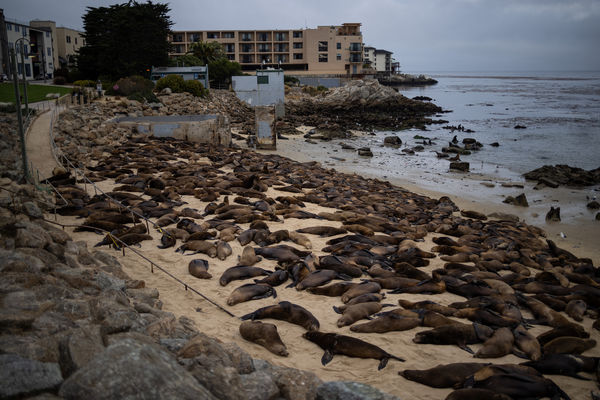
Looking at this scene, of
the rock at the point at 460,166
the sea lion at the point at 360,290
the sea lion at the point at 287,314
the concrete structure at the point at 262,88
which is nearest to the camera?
the sea lion at the point at 287,314

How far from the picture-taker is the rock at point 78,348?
11.0 ft

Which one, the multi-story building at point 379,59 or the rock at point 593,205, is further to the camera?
the multi-story building at point 379,59

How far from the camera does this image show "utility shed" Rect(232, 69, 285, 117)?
145ft

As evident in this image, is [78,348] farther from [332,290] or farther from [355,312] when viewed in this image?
[332,290]

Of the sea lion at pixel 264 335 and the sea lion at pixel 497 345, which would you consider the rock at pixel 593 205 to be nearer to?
the sea lion at pixel 497 345

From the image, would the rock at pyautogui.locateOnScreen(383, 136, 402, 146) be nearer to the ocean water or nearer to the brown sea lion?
the ocean water

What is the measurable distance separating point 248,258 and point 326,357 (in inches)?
127

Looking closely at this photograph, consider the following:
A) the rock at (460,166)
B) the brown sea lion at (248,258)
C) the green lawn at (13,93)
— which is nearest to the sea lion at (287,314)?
the brown sea lion at (248,258)

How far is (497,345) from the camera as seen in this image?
5766mm

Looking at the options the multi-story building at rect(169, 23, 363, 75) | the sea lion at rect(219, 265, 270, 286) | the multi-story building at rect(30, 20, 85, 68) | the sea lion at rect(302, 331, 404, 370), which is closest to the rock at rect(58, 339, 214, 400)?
the sea lion at rect(302, 331, 404, 370)

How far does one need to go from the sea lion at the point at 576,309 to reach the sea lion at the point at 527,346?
1.80 m

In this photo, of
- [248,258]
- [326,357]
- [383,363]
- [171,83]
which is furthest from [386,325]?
[171,83]

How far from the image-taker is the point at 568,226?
53.3 ft

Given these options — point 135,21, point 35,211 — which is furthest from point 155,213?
point 135,21
